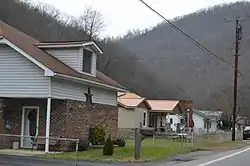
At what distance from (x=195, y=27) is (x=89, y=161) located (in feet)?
38.9

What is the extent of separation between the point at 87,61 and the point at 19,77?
5408 mm

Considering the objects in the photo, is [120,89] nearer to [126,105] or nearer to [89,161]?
[89,161]

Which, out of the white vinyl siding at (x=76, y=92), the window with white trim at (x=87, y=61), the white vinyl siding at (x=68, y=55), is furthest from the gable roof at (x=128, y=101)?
the white vinyl siding at (x=68, y=55)

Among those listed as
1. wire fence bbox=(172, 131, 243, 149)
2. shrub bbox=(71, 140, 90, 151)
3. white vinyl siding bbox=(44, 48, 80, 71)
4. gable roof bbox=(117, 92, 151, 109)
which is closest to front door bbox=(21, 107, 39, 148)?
shrub bbox=(71, 140, 90, 151)

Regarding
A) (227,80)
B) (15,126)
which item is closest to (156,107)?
(227,80)

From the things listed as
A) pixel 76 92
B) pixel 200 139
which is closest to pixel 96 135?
pixel 76 92

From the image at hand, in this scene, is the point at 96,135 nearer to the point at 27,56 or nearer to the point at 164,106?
the point at 27,56

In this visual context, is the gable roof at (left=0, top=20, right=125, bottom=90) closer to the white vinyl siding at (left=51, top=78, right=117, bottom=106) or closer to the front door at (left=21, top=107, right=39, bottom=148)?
the white vinyl siding at (left=51, top=78, right=117, bottom=106)

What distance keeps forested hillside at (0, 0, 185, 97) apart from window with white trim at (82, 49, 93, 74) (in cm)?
2604

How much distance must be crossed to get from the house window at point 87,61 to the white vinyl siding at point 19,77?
4.52 metres

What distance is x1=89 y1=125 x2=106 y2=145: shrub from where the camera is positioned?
2880 cm

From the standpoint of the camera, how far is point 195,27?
29.3 m

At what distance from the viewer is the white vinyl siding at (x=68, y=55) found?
27.9 m

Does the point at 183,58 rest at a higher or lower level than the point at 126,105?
higher
